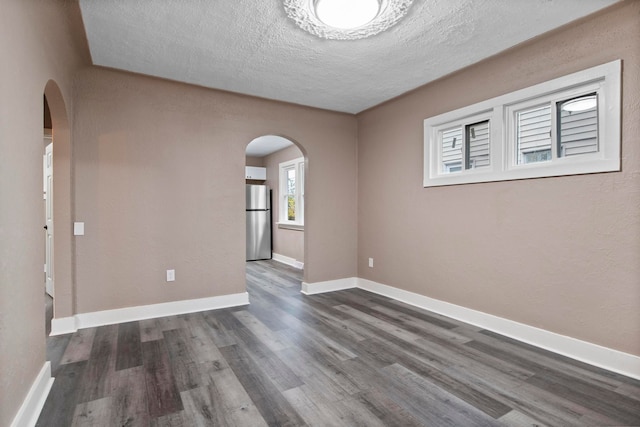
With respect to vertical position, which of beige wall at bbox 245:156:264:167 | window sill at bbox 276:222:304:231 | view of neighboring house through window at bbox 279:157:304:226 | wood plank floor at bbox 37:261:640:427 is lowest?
wood plank floor at bbox 37:261:640:427

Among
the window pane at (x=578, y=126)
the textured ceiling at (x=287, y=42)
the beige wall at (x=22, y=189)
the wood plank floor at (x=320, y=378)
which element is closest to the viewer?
the beige wall at (x=22, y=189)

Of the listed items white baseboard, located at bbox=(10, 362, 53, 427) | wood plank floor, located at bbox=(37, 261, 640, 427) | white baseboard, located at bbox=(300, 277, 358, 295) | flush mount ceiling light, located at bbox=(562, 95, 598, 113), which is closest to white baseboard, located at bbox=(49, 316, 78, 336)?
wood plank floor, located at bbox=(37, 261, 640, 427)

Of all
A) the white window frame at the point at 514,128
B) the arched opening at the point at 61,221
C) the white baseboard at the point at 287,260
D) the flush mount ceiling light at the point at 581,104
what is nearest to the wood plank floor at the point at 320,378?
the arched opening at the point at 61,221

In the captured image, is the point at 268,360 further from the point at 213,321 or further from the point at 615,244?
the point at 615,244

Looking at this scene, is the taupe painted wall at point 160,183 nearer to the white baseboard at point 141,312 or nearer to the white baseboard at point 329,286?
the white baseboard at point 141,312

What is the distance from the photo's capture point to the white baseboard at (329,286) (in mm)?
4398

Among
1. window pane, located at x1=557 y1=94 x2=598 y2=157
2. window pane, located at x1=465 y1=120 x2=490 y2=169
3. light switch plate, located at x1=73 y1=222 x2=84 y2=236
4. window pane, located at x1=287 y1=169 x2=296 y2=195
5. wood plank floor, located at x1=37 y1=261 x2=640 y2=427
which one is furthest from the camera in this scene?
window pane, located at x1=287 y1=169 x2=296 y2=195

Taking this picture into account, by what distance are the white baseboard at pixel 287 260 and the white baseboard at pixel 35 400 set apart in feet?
14.4

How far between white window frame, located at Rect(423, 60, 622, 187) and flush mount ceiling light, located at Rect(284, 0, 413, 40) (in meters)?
1.33

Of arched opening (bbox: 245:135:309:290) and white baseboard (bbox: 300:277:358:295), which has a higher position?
arched opening (bbox: 245:135:309:290)

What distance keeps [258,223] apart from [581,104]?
5.92m

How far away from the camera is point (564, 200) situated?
8.39ft

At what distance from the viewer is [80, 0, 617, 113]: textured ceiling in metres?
2.25

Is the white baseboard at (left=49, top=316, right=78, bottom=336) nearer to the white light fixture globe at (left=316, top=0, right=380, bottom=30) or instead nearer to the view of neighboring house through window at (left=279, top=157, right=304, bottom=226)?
the white light fixture globe at (left=316, top=0, right=380, bottom=30)
